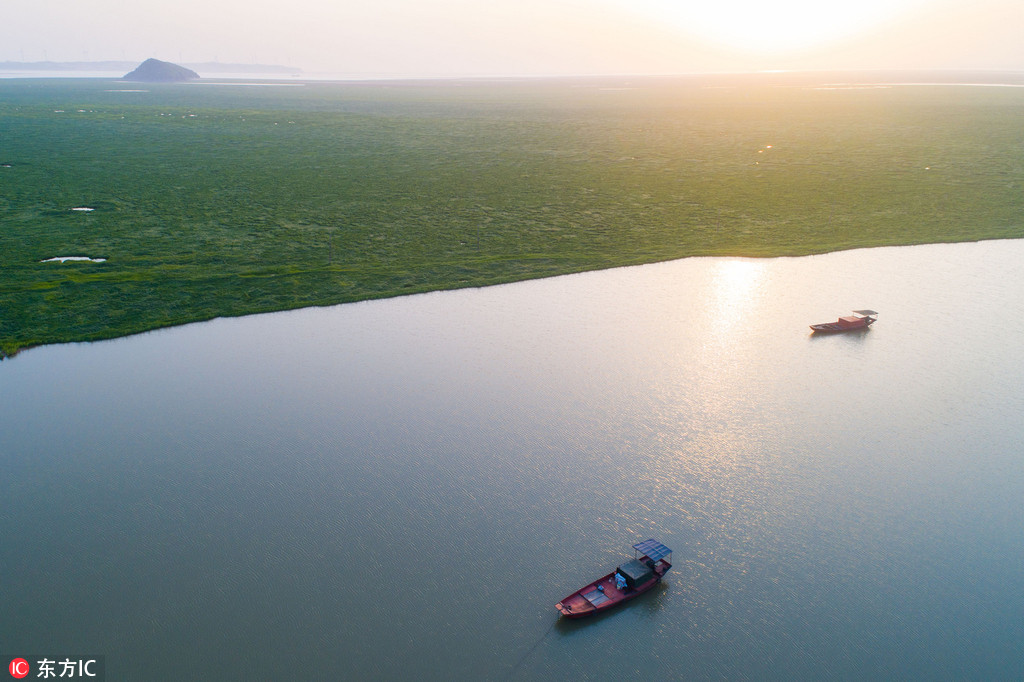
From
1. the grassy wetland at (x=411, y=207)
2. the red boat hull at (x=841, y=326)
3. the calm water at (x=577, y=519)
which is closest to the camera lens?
the calm water at (x=577, y=519)

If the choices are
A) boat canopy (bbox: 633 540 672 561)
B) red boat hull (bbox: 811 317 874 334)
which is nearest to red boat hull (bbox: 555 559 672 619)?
A: boat canopy (bbox: 633 540 672 561)

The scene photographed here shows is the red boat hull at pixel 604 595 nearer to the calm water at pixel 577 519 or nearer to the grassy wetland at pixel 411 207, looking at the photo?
the calm water at pixel 577 519

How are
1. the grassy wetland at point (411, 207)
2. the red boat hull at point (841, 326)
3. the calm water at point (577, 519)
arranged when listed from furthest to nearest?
the grassy wetland at point (411, 207) < the red boat hull at point (841, 326) < the calm water at point (577, 519)

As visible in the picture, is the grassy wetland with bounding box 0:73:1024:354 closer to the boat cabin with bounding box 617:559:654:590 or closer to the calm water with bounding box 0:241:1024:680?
the calm water with bounding box 0:241:1024:680

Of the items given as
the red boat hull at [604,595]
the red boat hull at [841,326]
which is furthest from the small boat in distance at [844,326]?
the red boat hull at [604,595]

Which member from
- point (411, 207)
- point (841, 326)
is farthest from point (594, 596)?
point (411, 207)

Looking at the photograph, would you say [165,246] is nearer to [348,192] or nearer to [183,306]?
[183,306]
